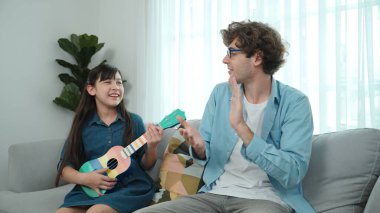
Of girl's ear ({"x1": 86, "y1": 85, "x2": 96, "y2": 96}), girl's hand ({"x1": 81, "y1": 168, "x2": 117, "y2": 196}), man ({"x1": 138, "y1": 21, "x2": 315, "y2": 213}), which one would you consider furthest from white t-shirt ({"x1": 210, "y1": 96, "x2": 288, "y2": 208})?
girl's ear ({"x1": 86, "y1": 85, "x2": 96, "y2": 96})

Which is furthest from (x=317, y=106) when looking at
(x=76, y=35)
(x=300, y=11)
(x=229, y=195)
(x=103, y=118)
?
(x=76, y=35)

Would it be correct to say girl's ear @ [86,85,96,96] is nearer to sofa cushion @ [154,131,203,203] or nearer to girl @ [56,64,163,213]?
girl @ [56,64,163,213]

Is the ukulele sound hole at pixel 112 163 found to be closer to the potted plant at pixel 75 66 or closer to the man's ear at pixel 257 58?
the man's ear at pixel 257 58

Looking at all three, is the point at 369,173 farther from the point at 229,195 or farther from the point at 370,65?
the point at 370,65

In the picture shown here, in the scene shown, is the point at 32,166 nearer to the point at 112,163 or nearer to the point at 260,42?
the point at 112,163

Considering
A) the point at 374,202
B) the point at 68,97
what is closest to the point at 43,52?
the point at 68,97

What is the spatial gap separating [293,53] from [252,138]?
3.83 ft

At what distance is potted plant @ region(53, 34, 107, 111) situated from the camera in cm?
322

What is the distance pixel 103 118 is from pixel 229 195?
89cm

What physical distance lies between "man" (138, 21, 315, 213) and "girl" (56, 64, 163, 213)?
1.04 ft

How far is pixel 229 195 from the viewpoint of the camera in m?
1.53

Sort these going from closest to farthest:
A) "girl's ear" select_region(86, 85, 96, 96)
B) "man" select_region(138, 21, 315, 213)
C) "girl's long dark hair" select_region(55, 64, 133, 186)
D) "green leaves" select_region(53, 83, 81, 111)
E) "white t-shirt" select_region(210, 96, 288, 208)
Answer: "man" select_region(138, 21, 315, 213), "white t-shirt" select_region(210, 96, 288, 208), "girl's long dark hair" select_region(55, 64, 133, 186), "girl's ear" select_region(86, 85, 96, 96), "green leaves" select_region(53, 83, 81, 111)

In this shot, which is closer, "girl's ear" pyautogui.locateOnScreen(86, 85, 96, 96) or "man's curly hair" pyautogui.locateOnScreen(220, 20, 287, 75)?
"man's curly hair" pyautogui.locateOnScreen(220, 20, 287, 75)

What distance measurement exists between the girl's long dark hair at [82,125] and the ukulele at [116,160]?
0.11 meters
